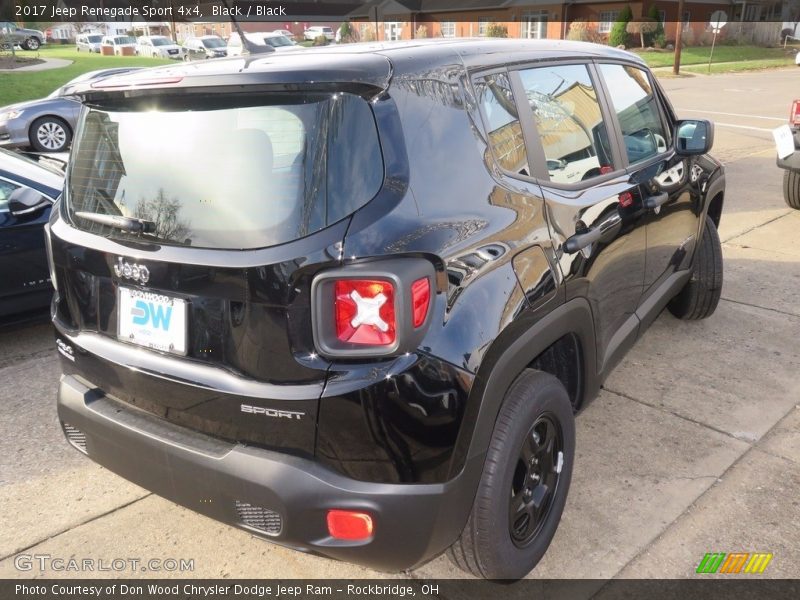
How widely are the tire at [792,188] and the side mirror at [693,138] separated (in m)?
4.47

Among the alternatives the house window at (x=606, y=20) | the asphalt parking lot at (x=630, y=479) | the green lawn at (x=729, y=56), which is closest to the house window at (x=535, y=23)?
the house window at (x=606, y=20)

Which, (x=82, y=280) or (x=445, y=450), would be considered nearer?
(x=445, y=450)

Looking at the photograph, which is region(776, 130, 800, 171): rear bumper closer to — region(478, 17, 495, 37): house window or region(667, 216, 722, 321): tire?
region(667, 216, 722, 321): tire

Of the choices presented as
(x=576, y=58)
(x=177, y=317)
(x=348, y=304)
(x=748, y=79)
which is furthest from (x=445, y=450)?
(x=748, y=79)

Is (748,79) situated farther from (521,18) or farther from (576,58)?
(576,58)

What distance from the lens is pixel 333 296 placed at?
6.07 ft

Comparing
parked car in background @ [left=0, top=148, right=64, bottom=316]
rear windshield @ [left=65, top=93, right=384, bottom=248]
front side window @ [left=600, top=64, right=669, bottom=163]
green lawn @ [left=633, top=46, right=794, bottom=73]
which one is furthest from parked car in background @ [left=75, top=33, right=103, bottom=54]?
rear windshield @ [left=65, top=93, right=384, bottom=248]

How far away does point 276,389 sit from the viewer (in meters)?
1.93

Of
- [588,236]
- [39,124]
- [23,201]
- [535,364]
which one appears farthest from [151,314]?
[39,124]

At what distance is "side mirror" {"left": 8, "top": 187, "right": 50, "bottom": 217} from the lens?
438 centimetres

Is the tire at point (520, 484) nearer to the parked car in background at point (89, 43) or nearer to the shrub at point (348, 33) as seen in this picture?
the shrub at point (348, 33)

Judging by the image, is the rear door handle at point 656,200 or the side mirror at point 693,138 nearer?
the rear door handle at point 656,200

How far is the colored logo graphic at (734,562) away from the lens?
2.54 m

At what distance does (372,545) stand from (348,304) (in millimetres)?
685
